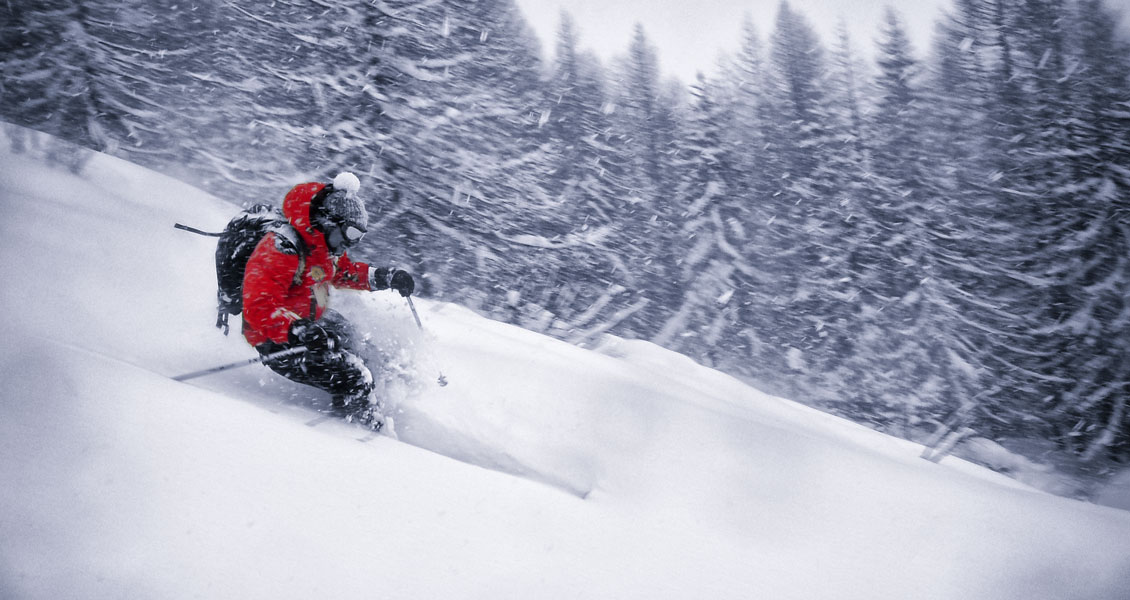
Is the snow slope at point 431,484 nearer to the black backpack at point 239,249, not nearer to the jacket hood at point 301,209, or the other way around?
the black backpack at point 239,249

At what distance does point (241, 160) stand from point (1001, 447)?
17.4 metres

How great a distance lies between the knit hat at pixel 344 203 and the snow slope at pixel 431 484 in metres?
0.93

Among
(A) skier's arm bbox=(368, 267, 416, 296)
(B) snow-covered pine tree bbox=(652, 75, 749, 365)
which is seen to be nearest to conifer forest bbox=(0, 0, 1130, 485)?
(B) snow-covered pine tree bbox=(652, 75, 749, 365)

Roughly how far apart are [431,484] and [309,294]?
165 cm

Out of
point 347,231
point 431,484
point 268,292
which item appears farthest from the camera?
point 347,231

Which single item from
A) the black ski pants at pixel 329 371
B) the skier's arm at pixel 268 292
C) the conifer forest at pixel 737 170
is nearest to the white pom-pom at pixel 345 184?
the skier's arm at pixel 268 292

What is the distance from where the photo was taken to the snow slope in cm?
196

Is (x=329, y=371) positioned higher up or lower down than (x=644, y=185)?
lower down

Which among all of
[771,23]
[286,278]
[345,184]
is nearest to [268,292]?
[286,278]

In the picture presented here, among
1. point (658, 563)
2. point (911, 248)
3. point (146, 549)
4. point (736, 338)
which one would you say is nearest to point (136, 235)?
point (146, 549)

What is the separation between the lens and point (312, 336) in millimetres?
3324

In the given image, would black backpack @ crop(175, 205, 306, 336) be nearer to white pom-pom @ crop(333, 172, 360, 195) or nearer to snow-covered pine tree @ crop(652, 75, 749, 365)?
white pom-pom @ crop(333, 172, 360, 195)

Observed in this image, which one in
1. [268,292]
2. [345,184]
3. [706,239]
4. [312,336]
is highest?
[345,184]

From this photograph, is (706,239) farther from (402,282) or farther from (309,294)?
(309,294)
